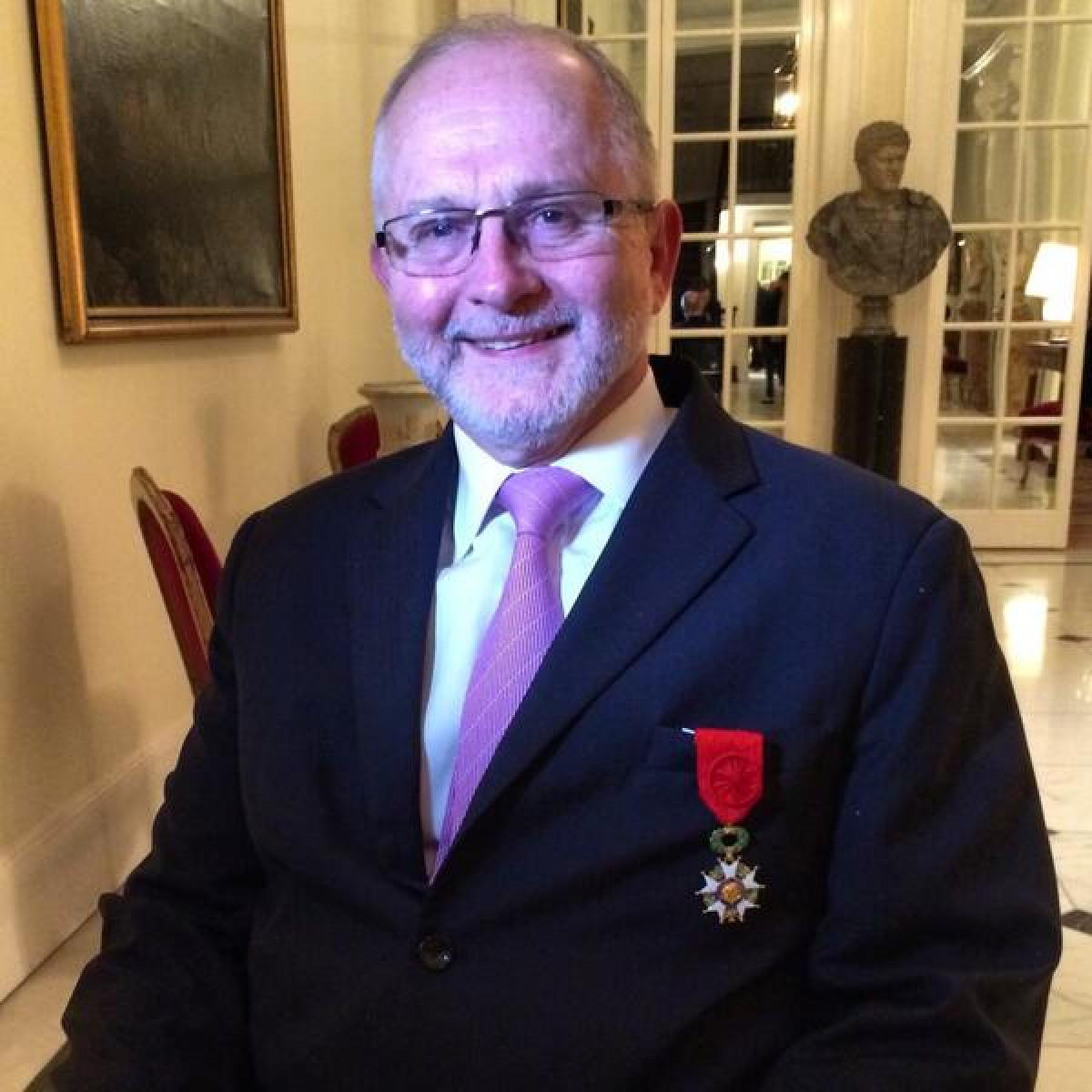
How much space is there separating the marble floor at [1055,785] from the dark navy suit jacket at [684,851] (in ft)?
3.29

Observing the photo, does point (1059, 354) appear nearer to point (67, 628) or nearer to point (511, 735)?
point (67, 628)

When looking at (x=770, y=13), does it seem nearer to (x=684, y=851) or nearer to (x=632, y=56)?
(x=632, y=56)

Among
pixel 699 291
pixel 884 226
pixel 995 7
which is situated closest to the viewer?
pixel 884 226

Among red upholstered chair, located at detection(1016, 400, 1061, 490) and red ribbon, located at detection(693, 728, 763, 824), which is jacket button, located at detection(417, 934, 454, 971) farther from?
red upholstered chair, located at detection(1016, 400, 1061, 490)

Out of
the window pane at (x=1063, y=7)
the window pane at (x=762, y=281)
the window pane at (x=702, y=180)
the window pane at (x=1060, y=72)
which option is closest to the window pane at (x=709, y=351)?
the window pane at (x=762, y=281)

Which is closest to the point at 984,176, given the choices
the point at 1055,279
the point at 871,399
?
the point at 1055,279

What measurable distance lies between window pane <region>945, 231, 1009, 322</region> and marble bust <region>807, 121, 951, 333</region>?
401 millimetres

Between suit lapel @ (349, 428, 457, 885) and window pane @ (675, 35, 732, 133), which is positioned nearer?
suit lapel @ (349, 428, 457, 885)

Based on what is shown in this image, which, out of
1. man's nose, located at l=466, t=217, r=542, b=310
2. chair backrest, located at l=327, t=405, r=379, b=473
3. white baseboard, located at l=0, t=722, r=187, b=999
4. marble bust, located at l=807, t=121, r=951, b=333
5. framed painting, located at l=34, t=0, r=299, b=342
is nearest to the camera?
man's nose, located at l=466, t=217, r=542, b=310

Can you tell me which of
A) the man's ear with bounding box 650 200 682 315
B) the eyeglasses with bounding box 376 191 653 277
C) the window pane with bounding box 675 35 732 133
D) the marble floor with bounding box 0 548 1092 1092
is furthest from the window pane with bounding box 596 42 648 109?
the eyeglasses with bounding box 376 191 653 277

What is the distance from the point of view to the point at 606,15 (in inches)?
193

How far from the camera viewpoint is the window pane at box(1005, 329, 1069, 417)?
16.1ft

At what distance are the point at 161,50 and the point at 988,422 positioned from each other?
12.8ft

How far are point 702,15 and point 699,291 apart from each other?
3.95 feet
